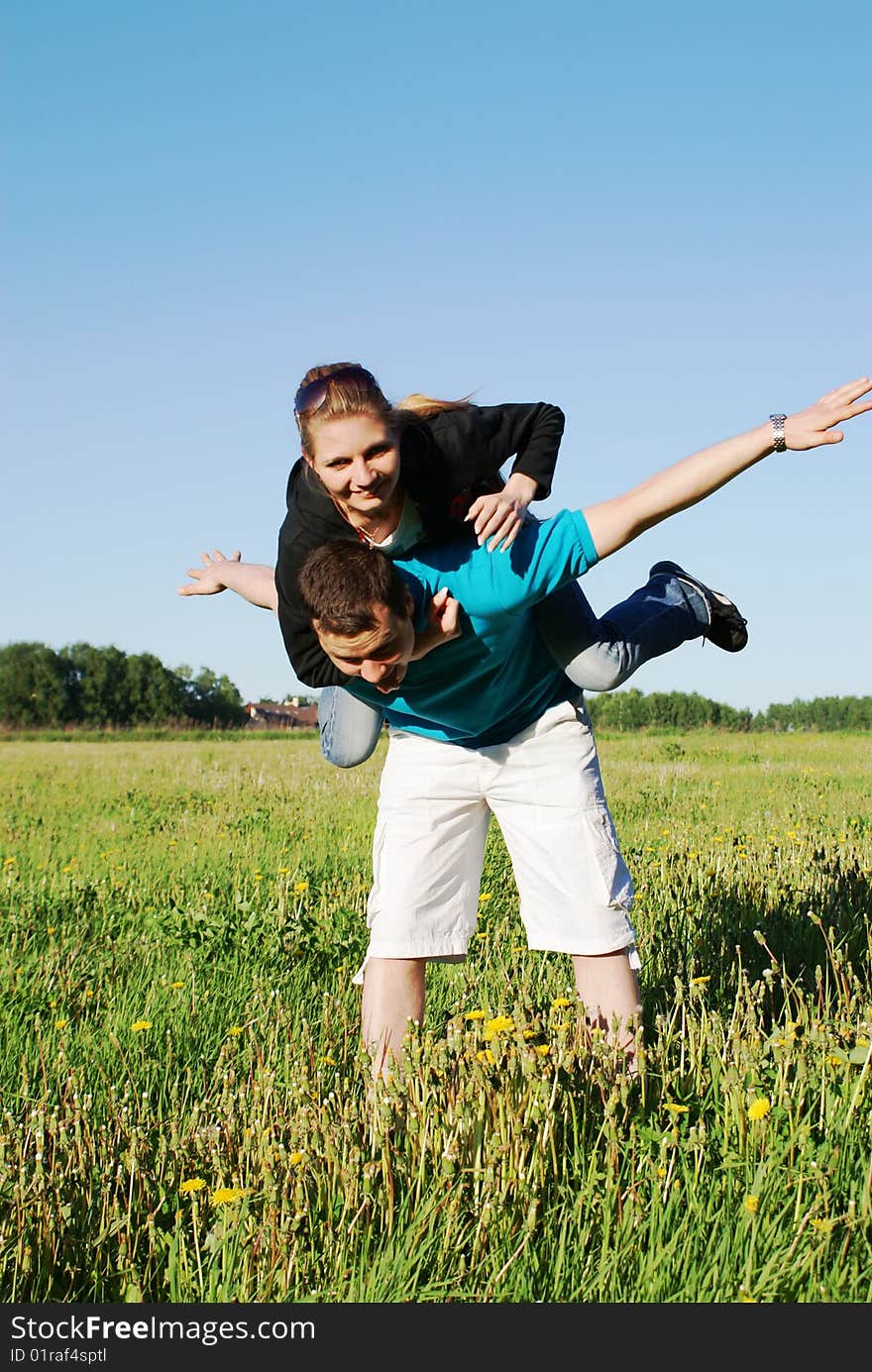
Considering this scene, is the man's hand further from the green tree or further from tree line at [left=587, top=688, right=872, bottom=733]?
the green tree

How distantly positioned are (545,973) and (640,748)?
12276 mm

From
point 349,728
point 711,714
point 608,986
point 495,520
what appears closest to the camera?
point 495,520

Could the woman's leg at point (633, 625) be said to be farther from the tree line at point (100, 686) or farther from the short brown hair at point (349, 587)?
the tree line at point (100, 686)

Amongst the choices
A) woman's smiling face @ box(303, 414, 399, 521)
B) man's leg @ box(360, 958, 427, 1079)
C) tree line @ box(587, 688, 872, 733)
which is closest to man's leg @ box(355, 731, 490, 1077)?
man's leg @ box(360, 958, 427, 1079)

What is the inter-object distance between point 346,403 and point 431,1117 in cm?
206

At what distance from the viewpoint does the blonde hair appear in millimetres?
3537

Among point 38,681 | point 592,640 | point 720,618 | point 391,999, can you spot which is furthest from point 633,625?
point 38,681

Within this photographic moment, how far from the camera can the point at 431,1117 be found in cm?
277

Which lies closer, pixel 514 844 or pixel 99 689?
pixel 514 844

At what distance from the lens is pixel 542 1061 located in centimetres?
292

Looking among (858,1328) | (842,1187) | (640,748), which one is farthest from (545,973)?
(640,748)

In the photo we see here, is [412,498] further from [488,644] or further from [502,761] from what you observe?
[502,761]

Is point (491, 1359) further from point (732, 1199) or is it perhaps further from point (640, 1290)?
point (732, 1199)

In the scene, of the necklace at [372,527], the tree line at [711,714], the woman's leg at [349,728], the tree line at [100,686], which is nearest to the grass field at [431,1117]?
the woman's leg at [349,728]
